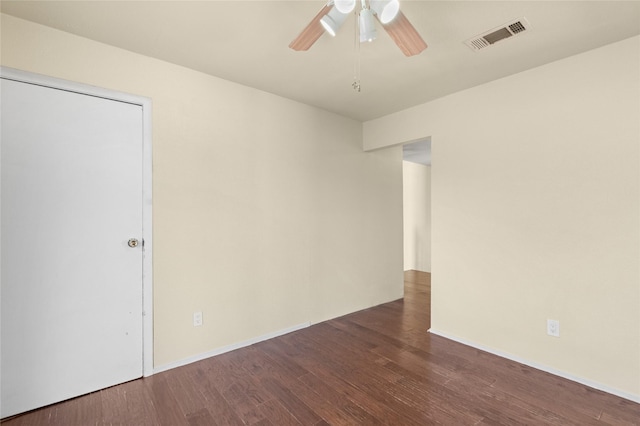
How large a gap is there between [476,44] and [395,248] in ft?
9.04

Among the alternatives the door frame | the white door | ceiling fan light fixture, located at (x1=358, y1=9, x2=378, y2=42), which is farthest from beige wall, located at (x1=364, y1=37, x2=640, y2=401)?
the white door

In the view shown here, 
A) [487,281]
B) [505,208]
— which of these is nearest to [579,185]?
[505,208]

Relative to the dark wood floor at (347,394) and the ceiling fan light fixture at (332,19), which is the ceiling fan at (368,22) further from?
the dark wood floor at (347,394)

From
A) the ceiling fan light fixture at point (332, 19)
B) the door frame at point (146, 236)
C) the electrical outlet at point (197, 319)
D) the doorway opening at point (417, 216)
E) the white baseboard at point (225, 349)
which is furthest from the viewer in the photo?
the doorway opening at point (417, 216)

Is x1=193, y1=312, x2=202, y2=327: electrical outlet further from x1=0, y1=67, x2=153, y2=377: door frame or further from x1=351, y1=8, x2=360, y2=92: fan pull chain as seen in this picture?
x1=351, y1=8, x2=360, y2=92: fan pull chain

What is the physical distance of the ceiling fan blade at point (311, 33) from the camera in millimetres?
1459

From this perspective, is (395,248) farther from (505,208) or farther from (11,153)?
(11,153)

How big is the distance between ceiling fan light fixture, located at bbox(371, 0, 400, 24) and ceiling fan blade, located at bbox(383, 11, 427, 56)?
9cm

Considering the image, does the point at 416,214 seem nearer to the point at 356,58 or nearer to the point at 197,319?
the point at 356,58

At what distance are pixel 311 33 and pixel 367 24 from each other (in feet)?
0.97

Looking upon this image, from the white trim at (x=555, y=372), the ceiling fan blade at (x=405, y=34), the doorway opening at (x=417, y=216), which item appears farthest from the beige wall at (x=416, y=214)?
the ceiling fan blade at (x=405, y=34)

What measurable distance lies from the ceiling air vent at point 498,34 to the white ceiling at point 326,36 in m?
0.05

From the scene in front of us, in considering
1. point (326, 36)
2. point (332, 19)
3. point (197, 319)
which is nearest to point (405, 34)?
point (332, 19)

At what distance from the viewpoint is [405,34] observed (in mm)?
1566
